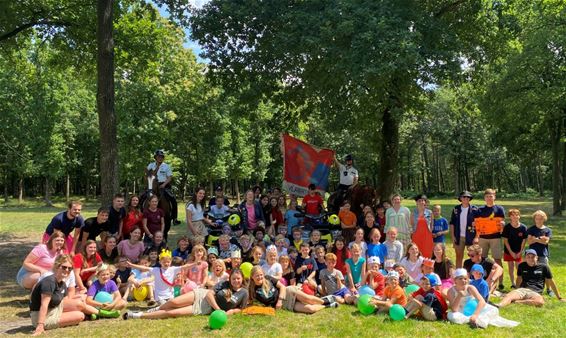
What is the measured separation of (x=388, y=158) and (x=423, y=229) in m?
7.67

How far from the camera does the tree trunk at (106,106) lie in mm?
10852

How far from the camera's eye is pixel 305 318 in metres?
7.07

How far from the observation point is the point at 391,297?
7312mm

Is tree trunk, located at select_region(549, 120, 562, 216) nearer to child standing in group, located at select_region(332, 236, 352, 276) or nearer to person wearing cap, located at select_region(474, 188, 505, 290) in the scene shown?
person wearing cap, located at select_region(474, 188, 505, 290)

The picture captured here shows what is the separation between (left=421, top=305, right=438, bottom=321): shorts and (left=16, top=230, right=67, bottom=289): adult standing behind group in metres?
5.77

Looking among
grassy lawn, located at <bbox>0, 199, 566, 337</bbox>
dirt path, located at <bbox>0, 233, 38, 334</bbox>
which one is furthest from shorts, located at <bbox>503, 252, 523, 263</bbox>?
dirt path, located at <bbox>0, 233, 38, 334</bbox>

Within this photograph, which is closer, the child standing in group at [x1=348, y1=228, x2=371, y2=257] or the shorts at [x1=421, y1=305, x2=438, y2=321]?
the shorts at [x1=421, y1=305, x2=438, y2=321]

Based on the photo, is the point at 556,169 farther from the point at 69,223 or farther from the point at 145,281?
the point at 69,223

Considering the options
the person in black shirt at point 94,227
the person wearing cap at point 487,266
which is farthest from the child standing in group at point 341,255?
the person in black shirt at point 94,227

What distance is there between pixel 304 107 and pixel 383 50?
22.3 ft

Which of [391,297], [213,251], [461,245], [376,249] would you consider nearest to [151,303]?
[213,251]

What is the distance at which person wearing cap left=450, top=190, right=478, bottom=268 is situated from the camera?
31.1 ft

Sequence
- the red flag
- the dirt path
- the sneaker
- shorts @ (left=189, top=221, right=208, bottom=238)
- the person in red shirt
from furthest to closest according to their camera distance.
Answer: the red flag
the person in red shirt
shorts @ (left=189, top=221, right=208, bottom=238)
the sneaker
the dirt path

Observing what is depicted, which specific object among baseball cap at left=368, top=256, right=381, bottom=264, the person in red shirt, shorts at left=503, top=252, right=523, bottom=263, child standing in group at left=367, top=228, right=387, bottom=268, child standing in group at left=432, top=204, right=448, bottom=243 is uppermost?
the person in red shirt
